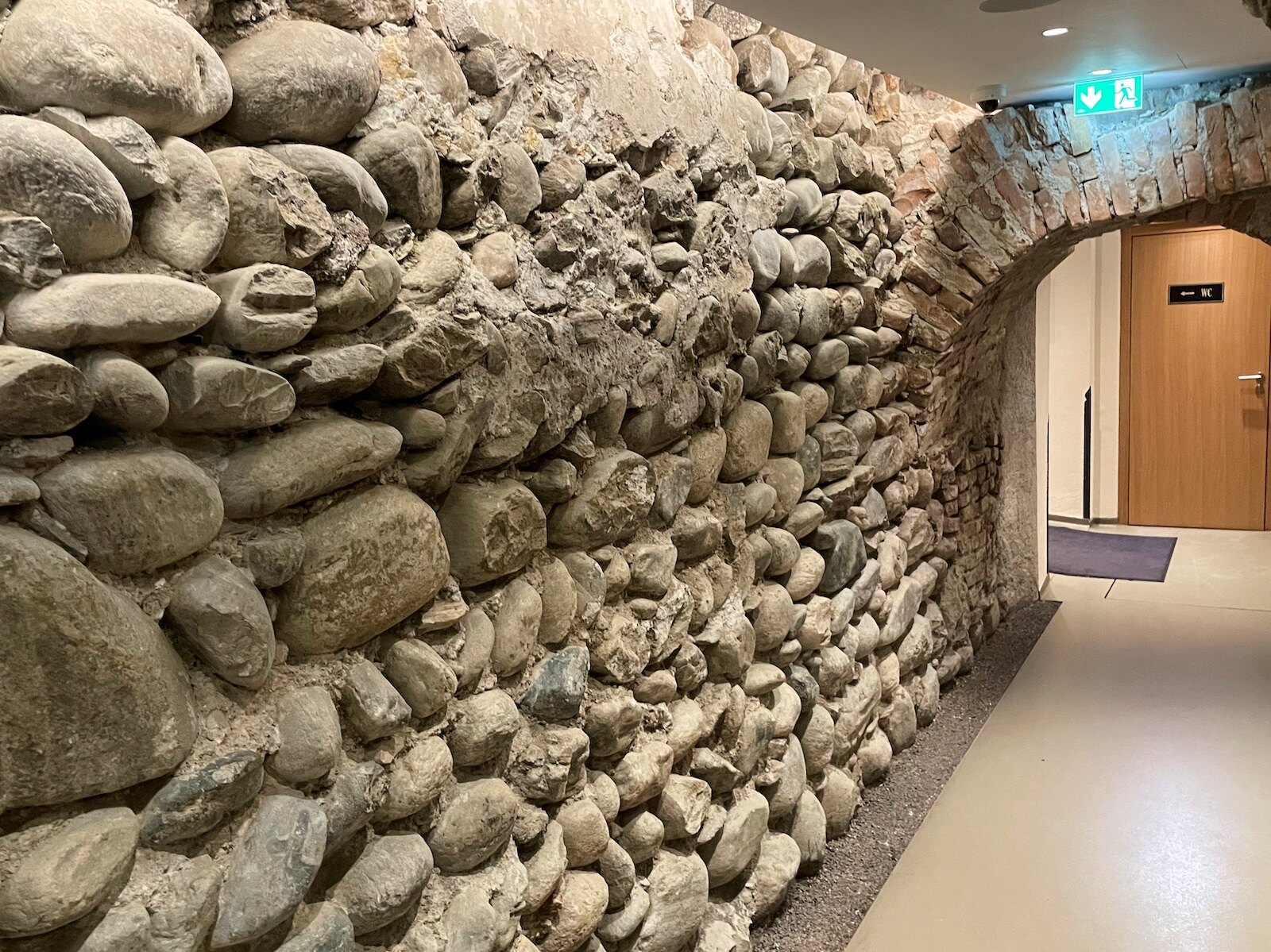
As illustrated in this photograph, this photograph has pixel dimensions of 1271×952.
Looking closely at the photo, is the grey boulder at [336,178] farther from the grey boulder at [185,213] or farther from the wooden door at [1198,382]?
the wooden door at [1198,382]

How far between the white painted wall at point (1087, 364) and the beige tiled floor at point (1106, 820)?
9.57 feet

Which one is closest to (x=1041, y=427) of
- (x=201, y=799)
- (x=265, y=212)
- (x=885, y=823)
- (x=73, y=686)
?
(x=885, y=823)

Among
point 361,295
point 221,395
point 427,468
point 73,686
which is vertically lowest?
point 73,686

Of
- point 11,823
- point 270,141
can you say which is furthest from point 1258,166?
point 11,823

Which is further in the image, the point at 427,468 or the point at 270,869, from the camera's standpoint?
the point at 427,468

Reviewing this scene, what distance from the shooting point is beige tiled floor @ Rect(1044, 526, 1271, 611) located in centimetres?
474

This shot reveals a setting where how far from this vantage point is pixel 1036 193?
2.92 m

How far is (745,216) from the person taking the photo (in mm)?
2238

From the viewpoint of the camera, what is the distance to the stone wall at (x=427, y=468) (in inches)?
39.4

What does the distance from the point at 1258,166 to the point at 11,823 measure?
3.06 metres

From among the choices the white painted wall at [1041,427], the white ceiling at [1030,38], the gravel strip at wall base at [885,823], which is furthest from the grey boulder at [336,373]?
the white painted wall at [1041,427]

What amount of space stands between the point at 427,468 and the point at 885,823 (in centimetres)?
191

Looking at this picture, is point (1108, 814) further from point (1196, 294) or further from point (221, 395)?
point (1196, 294)

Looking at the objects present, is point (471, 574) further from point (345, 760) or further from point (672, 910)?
point (672, 910)
